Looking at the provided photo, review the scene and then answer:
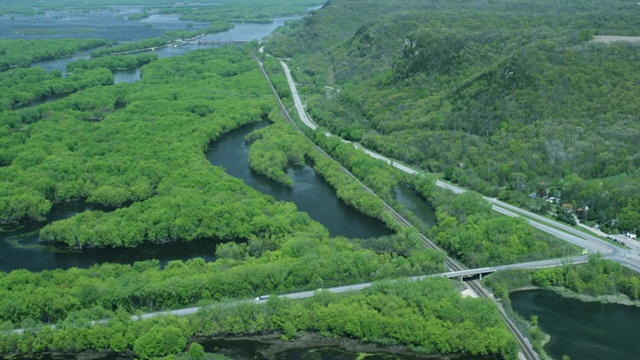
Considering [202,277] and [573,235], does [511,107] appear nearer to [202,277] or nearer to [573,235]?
[573,235]

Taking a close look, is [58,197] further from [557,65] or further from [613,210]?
[557,65]

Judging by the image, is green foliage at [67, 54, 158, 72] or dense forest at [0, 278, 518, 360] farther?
green foliage at [67, 54, 158, 72]

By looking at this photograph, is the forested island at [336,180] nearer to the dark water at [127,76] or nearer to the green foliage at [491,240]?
the green foliage at [491,240]

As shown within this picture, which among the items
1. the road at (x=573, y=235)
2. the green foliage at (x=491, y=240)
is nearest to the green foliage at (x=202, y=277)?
the green foliage at (x=491, y=240)

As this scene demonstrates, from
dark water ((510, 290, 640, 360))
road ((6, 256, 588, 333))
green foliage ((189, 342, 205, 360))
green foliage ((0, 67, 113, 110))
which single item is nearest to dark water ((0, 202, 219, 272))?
road ((6, 256, 588, 333))

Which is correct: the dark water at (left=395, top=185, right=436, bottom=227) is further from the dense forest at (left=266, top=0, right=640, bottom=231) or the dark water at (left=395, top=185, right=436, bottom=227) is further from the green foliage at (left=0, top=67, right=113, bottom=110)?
the green foliage at (left=0, top=67, right=113, bottom=110)

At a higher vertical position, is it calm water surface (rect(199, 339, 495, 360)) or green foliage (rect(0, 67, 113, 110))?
calm water surface (rect(199, 339, 495, 360))

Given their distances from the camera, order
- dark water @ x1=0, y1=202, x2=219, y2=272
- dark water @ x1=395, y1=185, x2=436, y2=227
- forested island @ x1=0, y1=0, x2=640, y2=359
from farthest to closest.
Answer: dark water @ x1=395, y1=185, x2=436, y2=227 < dark water @ x1=0, y1=202, x2=219, y2=272 < forested island @ x1=0, y1=0, x2=640, y2=359

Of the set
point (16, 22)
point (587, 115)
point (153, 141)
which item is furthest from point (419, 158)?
point (16, 22)
